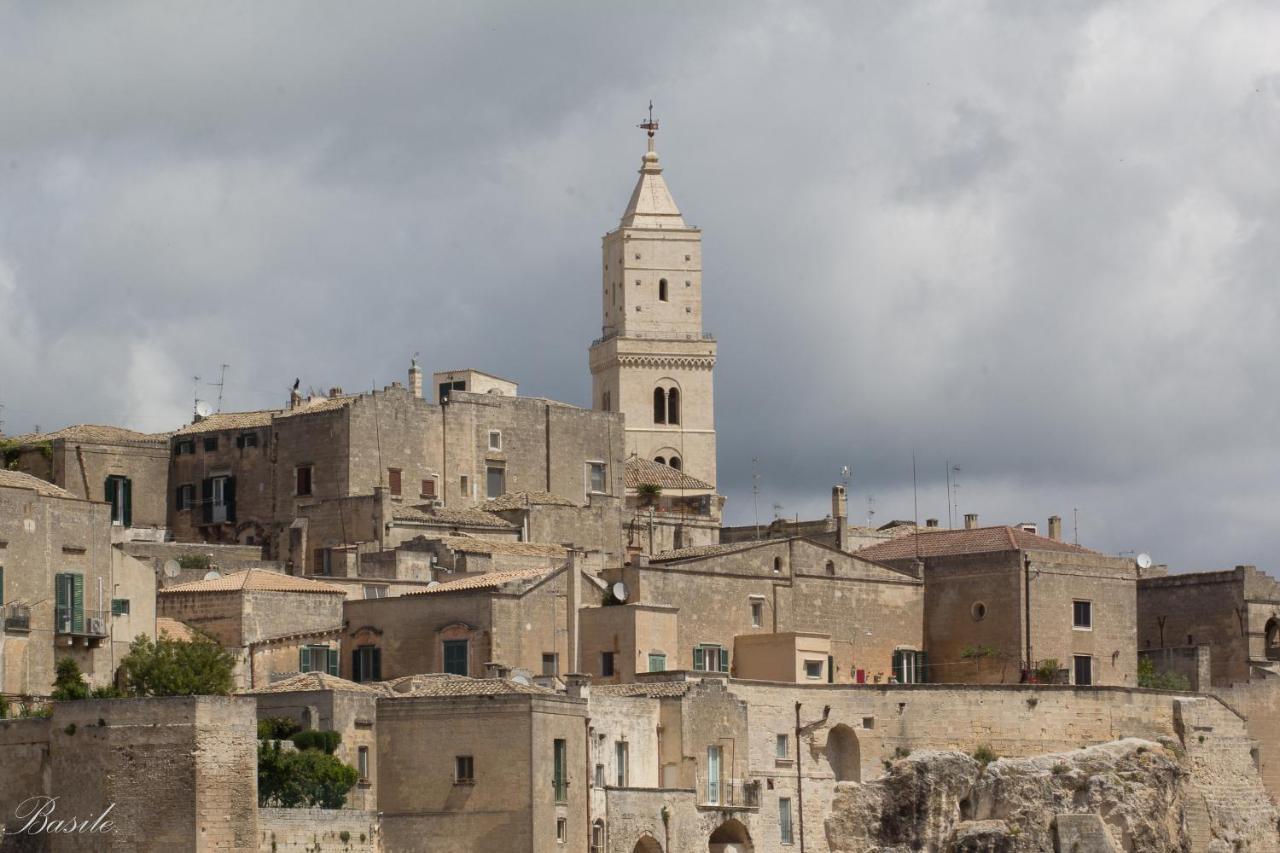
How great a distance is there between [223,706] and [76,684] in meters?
7.64

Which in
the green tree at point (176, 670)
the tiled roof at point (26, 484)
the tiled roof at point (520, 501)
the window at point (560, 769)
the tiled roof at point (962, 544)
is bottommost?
the window at point (560, 769)

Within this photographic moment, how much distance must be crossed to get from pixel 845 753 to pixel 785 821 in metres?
3.02

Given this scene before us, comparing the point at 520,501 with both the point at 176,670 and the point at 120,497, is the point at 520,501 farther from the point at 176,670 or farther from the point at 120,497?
the point at 176,670

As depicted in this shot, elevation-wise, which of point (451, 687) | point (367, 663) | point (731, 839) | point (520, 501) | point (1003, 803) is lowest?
point (731, 839)

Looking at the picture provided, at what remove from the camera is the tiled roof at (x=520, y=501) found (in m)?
81.8

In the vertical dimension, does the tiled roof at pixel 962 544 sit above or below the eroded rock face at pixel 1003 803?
above

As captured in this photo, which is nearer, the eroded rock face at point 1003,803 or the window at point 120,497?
the eroded rock face at point 1003,803

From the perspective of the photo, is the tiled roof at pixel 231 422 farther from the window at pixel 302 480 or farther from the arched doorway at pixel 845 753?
the arched doorway at pixel 845 753

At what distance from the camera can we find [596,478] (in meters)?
86.2

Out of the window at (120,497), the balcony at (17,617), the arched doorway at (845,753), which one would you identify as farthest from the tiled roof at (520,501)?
the balcony at (17,617)

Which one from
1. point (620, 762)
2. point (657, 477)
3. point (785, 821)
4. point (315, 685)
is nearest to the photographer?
point (315, 685)

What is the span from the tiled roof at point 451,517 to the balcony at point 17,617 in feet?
54.5

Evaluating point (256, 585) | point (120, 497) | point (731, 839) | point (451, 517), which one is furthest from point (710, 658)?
point (120, 497)

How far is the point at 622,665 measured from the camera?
6925 cm
